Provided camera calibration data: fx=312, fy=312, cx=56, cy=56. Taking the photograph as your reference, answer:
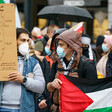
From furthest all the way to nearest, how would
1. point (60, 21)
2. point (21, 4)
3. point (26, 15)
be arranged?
point (21, 4) < point (26, 15) < point (60, 21)

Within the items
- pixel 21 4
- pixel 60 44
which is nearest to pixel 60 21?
pixel 60 44

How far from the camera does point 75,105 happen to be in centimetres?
391

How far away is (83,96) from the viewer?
3.94 meters

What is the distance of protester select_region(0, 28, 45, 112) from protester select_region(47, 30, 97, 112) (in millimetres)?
212

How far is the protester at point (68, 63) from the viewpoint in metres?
3.98

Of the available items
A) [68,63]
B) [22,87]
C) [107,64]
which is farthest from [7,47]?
[107,64]

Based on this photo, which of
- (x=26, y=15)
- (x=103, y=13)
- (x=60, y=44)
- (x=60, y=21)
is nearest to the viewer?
(x=60, y=44)

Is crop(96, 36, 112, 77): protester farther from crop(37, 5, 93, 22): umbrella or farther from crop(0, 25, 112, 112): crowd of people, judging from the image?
crop(37, 5, 93, 22): umbrella

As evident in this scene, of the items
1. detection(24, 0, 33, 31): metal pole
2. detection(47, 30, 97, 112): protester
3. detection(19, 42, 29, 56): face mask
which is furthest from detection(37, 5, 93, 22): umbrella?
detection(47, 30, 97, 112): protester

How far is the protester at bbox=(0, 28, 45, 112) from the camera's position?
4.05 meters

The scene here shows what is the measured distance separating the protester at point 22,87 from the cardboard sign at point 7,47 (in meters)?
0.09

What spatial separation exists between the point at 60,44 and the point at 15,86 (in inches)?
32.2

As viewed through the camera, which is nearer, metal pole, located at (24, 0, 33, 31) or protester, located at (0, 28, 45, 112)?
protester, located at (0, 28, 45, 112)

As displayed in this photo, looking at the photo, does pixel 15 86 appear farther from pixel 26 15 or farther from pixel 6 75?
pixel 26 15
